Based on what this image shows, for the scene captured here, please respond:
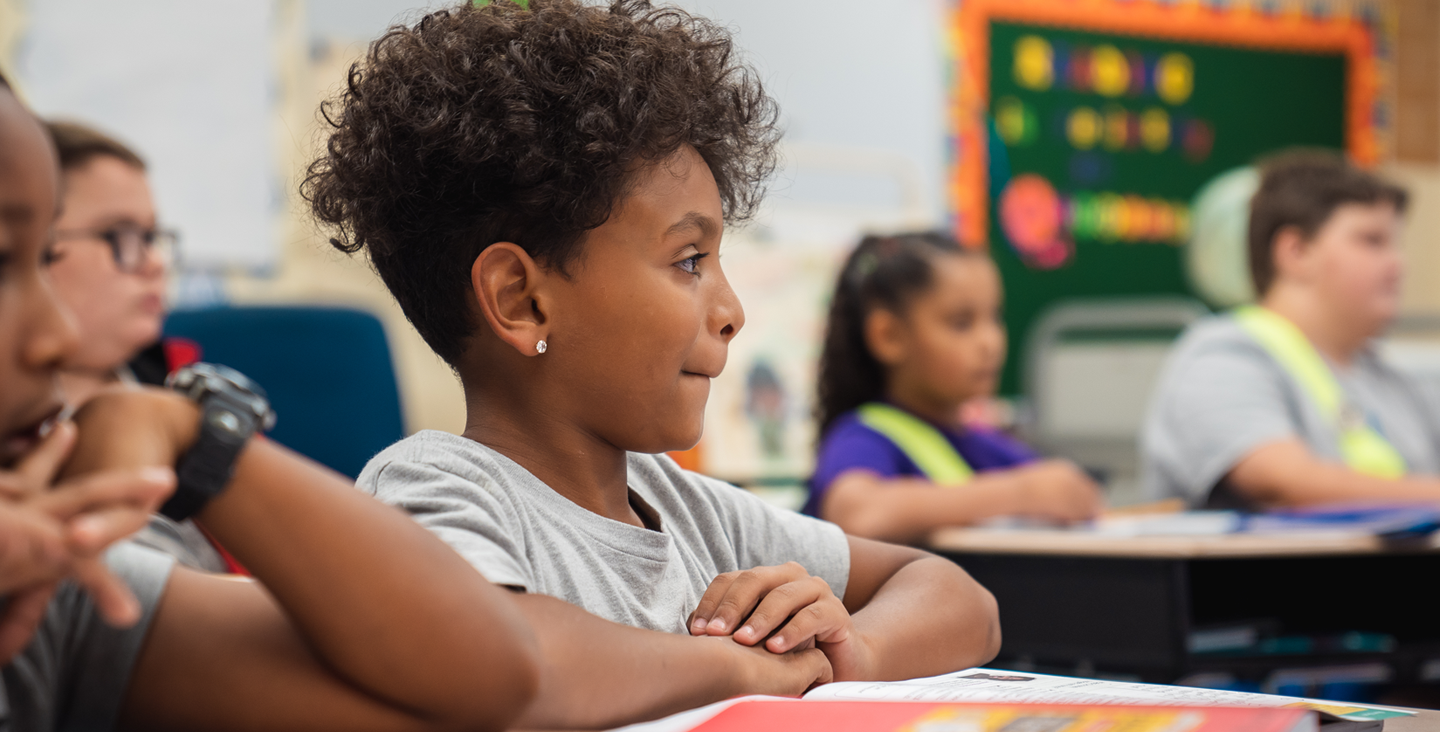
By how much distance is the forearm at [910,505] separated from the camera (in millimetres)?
1671

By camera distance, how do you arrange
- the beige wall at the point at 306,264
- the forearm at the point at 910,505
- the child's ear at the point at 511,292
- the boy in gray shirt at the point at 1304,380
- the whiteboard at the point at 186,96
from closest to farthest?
the child's ear at the point at 511,292 → the forearm at the point at 910,505 → the boy in gray shirt at the point at 1304,380 → the whiteboard at the point at 186,96 → the beige wall at the point at 306,264

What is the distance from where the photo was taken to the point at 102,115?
7.98 feet

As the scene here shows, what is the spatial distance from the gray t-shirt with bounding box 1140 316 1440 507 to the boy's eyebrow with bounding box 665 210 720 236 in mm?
1572

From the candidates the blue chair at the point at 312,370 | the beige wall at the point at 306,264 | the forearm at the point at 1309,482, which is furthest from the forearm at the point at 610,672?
the beige wall at the point at 306,264

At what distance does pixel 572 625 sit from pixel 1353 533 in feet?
3.94

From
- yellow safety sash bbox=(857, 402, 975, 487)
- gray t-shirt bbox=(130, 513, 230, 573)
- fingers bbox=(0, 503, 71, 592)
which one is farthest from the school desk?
fingers bbox=(0, 503, 71, 592)

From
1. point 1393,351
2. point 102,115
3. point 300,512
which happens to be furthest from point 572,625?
point 1393,351

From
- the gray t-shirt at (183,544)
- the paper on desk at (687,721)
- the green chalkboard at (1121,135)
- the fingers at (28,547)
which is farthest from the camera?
the green chalkboard at (1121,135)

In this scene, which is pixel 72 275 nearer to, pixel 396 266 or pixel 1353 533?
pixel 396 266

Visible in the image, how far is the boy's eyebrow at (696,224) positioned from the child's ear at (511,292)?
89 millimetres

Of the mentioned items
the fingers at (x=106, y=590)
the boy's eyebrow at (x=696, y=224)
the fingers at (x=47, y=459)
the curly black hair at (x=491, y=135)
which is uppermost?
the curly black hair at (x=491, y=135)

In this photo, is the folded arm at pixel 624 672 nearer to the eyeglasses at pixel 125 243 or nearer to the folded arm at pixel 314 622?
the folded arm at pixel 314 622

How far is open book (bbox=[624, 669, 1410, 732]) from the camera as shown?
1.96 ft

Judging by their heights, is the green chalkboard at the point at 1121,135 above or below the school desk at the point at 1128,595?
above
